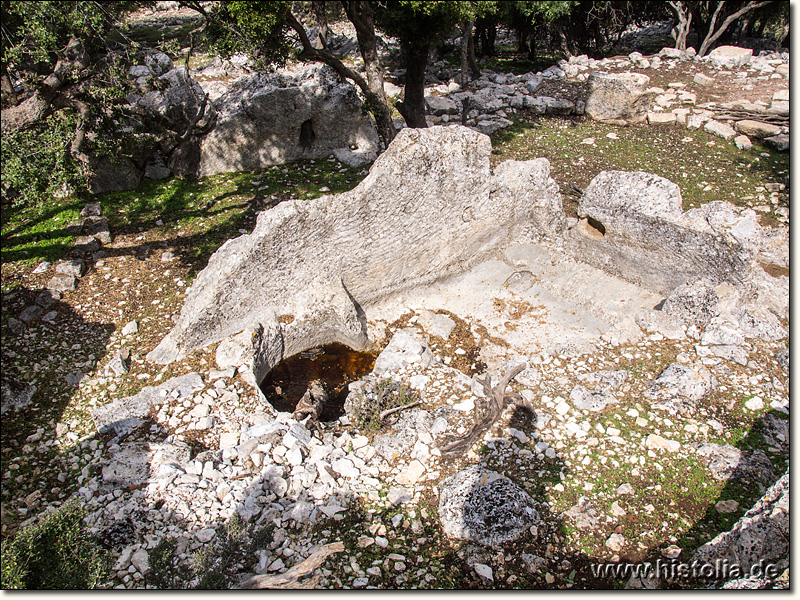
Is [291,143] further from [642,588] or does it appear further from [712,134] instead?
[642,588]

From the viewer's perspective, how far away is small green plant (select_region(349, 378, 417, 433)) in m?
5.76

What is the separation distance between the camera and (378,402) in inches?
235

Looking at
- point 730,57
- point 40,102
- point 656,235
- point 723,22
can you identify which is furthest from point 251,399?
point 723,22

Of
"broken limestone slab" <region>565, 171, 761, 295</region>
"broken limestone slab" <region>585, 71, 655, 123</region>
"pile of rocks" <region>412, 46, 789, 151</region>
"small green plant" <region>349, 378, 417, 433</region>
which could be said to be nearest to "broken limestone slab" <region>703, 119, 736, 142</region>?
"pile of rocks" <region>412, 46, 789, 151</region>

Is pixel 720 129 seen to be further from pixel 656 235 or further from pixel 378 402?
pixel 378 402

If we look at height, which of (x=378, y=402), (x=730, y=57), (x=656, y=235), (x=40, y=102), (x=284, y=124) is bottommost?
(x=378, y=402)

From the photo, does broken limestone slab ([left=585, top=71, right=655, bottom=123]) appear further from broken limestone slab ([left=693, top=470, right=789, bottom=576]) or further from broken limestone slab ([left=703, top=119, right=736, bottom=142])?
broken limestone slab ([left=693, top=470, right=789, bottom=576])

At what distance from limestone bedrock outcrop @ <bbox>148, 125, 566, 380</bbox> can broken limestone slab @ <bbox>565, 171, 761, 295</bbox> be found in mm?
614

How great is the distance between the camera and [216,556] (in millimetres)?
4488

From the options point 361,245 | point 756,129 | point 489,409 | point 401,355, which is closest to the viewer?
point 489,409

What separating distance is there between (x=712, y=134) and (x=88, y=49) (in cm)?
1215

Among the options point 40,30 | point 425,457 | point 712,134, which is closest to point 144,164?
point 40,30

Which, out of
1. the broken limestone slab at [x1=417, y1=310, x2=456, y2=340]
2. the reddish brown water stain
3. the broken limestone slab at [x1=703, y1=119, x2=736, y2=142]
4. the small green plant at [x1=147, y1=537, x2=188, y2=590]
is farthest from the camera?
the broken limestone slab at [x1=703, y1=119, x2=736, y2=142]

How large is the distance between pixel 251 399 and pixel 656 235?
5477 millimetres
